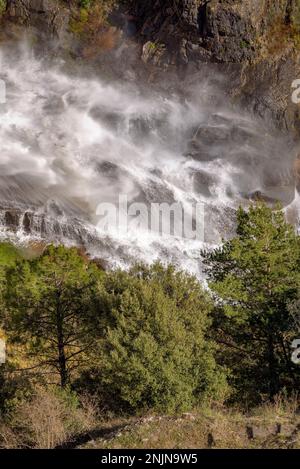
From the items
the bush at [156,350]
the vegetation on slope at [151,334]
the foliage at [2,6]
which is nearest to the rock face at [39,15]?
the foliage at [2,6]

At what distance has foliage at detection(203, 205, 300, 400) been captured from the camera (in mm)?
19219

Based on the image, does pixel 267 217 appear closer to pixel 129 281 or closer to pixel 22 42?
pixel 129 281

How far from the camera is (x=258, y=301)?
19750 mm

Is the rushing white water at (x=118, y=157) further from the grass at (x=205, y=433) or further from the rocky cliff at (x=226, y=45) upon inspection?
the grass at (x=205, y=433)

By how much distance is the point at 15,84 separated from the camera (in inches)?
1597

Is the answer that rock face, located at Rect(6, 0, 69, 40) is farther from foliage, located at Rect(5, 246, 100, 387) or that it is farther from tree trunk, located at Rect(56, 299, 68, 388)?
tree trunk, located at Rect(56, 299, 68, 388)

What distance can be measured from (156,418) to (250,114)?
30801 mm

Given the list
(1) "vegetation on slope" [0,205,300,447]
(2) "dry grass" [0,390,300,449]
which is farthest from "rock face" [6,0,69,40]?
(2) "dry grass" [0,390,300,449]

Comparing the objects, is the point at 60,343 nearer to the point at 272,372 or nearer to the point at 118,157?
the point at 272,372

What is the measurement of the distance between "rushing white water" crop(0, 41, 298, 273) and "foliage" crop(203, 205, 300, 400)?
33.8 feet

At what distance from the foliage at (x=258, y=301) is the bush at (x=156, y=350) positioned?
1.46 meters
